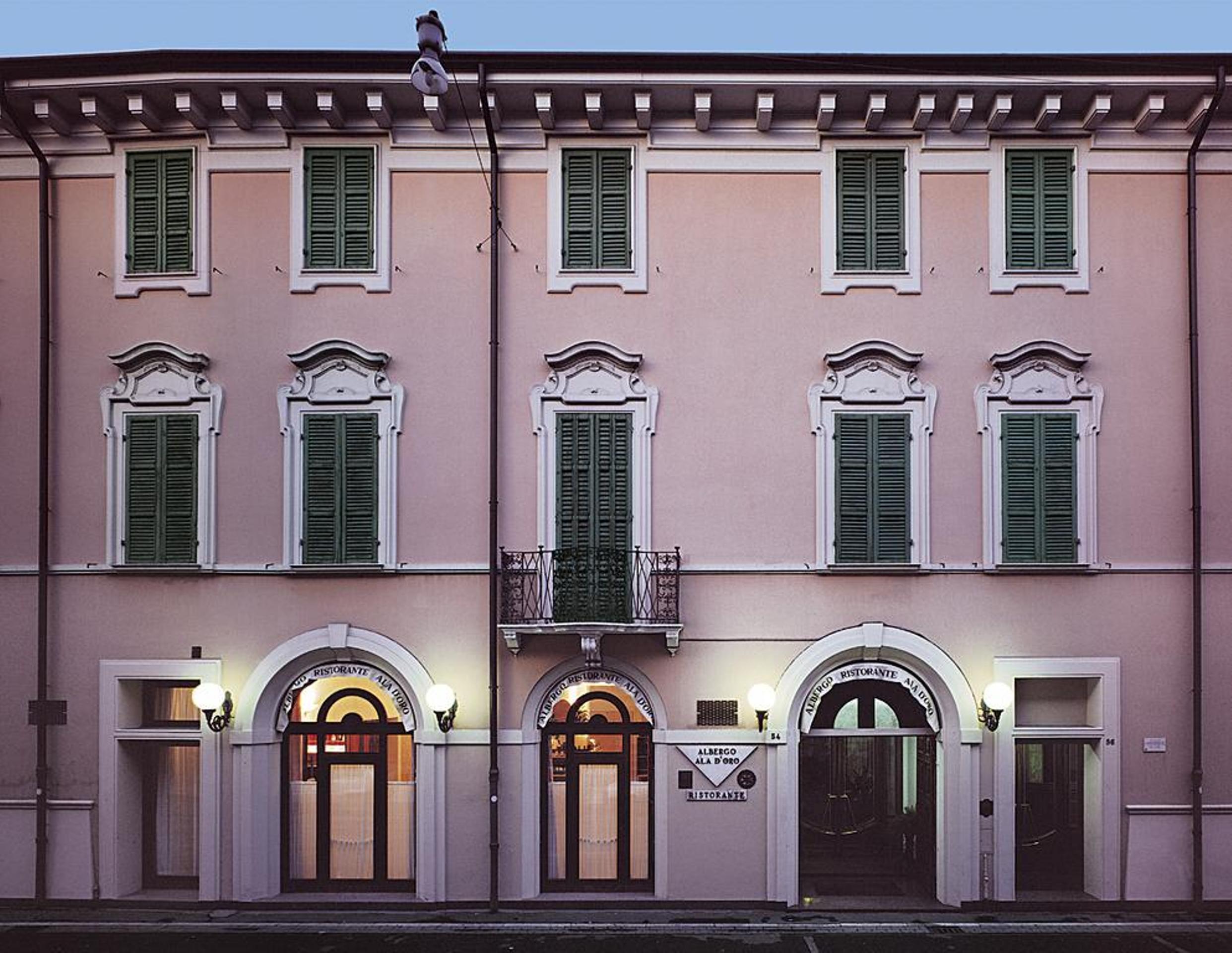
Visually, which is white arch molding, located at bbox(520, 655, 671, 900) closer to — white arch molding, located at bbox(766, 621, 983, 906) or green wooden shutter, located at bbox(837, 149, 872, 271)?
white arch molding, located at bbox(766, 621, 983, 906)

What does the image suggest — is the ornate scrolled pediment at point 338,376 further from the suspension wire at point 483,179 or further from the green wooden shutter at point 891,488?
the green wooden shutter at point 891,488

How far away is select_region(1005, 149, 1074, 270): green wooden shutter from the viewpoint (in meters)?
13.3

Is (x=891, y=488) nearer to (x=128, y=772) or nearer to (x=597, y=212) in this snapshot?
(x=597, y=212)

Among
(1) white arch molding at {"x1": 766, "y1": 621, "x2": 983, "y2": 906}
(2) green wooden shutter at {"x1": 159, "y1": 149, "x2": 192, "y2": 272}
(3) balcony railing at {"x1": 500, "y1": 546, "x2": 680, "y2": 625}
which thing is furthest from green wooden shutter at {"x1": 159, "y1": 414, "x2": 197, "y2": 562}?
(1) white arch molding at {"x1": 766, "y1": 621, "x2": 983, "y2": 906}

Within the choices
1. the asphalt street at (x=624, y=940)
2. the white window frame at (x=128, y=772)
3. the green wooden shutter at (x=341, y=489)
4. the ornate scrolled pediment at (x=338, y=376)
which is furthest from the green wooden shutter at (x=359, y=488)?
the asphalt street at (x=624, y=940)

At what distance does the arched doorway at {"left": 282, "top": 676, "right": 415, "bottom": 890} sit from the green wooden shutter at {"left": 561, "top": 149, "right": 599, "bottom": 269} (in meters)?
6.23

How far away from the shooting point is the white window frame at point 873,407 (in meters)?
13.1

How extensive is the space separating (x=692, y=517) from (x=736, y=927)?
5015 millimetres

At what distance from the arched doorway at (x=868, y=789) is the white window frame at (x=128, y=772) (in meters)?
→ 7.65

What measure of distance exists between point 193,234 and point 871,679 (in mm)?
10665

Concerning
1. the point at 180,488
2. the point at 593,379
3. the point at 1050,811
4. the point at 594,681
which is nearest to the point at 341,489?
the point at 180,488

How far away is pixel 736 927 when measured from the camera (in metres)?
12.3

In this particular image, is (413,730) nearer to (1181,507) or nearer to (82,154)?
(82,154)

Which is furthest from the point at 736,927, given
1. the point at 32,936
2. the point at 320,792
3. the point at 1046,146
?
the point at 1046,146
